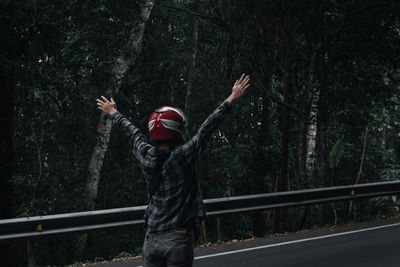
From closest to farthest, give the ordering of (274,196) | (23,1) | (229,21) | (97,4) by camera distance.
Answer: (274,196) < (23,1) < (97,4) < (229,21)

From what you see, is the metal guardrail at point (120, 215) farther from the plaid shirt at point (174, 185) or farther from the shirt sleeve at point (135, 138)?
the plaid shirt at point (174, 185)

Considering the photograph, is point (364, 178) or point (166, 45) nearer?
point (166, 45)

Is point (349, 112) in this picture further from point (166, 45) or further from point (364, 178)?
point (364, 178)

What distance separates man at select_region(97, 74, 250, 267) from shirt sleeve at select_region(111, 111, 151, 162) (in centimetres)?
3

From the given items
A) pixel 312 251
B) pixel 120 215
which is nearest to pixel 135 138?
pixel 120 215

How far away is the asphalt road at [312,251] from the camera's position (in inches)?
319

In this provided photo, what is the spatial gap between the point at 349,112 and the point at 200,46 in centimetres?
637

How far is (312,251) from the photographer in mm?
8930

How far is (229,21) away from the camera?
15867 mm

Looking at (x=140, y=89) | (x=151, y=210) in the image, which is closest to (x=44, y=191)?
(x=140, y=89)

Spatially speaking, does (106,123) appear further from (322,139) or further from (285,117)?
(322,139)

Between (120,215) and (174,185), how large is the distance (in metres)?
4.99

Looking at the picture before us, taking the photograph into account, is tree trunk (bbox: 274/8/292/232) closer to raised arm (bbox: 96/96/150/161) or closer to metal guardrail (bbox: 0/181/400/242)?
metal guardrail (bbox: 0/181/400/242)

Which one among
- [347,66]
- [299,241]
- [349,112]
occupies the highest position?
[347,66]
